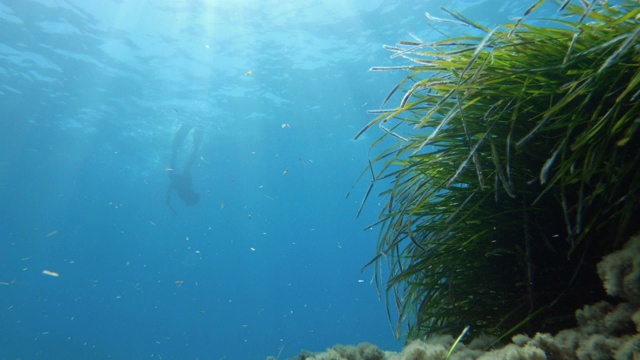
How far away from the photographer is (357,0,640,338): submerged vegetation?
150 centimetres

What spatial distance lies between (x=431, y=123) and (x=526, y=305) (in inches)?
42.1

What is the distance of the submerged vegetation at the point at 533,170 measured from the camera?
4.92ft

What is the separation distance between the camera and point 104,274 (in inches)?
3487

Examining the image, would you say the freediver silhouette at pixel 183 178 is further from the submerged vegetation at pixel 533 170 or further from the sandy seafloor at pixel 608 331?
the sandy seafloor at pixel 608 331

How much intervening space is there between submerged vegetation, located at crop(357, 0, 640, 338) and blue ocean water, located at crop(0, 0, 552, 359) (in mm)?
657

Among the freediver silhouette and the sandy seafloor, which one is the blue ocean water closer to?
the freediver silhouette

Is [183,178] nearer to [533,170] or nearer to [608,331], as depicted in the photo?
[533,170]

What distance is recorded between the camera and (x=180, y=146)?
36594 mm

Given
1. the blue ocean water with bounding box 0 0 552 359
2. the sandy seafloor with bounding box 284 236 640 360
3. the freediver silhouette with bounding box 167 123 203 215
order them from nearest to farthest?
the sandy seafloor with bounding box 284 236 640 360
the blue ocean water with bounding box 0 0 552 359
the freediver silhouette with bounding box 167 123 203 215

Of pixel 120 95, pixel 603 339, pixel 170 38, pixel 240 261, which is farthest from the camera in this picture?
pixel 240 261

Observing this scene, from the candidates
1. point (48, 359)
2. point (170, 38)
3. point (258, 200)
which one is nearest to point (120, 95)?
point (170, 38)

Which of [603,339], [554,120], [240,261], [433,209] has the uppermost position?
[240,261]

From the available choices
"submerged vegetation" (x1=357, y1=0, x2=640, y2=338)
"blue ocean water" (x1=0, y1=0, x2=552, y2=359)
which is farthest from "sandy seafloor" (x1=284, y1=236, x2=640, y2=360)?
"blue ocean water" (x1=0, y1=0, x2=552, y2=359)

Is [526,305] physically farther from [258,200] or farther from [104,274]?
[104,274]
